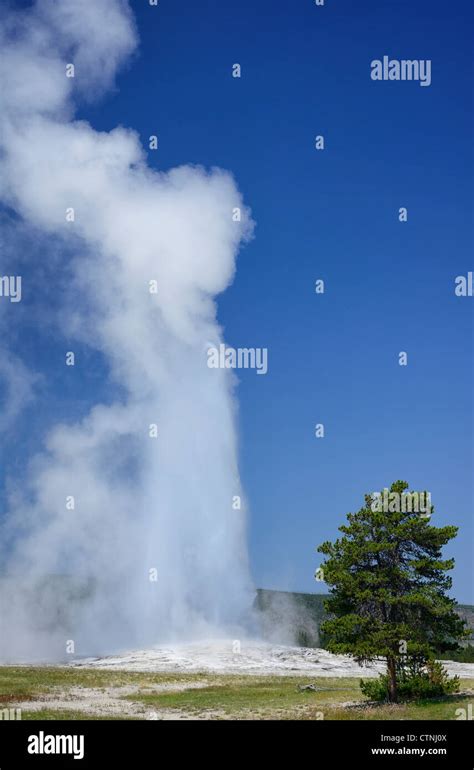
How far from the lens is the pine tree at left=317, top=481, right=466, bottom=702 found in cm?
4328

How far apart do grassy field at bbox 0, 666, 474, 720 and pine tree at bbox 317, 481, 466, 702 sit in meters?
3.26

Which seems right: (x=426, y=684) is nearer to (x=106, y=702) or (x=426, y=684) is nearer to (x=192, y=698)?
(x=192, y=698)

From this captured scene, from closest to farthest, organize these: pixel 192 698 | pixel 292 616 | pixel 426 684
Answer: pixel 426 684
pixel 192 698
pixel 292 616

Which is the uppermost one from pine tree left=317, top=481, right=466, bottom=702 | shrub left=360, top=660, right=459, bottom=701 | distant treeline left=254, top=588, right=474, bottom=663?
pine tree left=317, top=481, right=466, bottom=702

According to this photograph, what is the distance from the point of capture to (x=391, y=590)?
4509 centimetres

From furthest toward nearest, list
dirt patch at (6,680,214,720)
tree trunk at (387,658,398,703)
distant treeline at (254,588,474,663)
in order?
distant treeline at (254,588,474,663)
tree trunk at (387,658,398,703)
dirt patch at (6,680,214,720)

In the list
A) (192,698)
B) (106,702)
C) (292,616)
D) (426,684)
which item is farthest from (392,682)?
(292,616)

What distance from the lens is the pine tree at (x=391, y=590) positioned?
43.3m

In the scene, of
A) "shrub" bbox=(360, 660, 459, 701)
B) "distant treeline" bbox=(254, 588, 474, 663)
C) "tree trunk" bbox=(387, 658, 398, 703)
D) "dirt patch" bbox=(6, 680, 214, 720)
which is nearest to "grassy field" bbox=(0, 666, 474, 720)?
"dirt patch" bbox=(6, 680, 214, 720)

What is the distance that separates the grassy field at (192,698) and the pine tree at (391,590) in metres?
3.26

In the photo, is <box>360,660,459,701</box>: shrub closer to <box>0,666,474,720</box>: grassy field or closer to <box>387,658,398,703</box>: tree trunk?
<box>387,658,398,703</box>: tree trunk

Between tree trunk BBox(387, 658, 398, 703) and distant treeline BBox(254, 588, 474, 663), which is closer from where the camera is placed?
tree trunk BBox(387, 658, 398, 703)

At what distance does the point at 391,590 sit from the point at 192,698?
54.6 ft

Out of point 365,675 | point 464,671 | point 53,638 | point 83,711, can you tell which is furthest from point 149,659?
point 53,638
